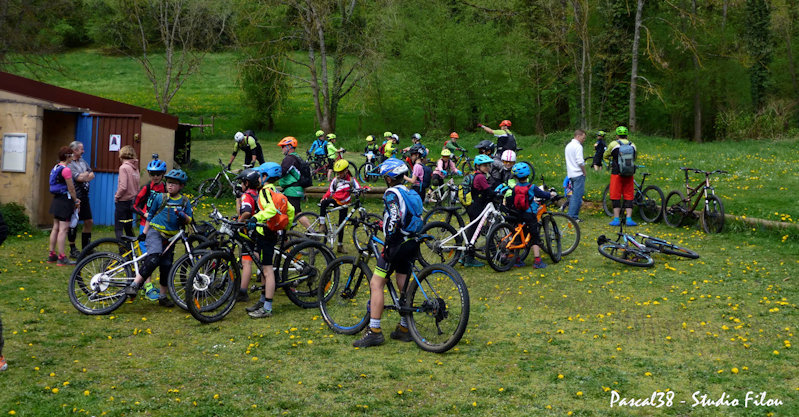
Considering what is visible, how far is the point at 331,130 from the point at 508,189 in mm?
24732

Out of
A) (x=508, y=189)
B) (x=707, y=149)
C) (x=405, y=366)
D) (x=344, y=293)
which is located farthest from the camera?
(x=707, y=149)

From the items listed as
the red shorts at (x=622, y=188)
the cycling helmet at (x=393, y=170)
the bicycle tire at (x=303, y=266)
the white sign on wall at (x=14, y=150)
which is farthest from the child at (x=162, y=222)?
the red shorts at (x=622, y=188)

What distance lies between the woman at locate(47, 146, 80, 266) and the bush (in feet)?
10.2

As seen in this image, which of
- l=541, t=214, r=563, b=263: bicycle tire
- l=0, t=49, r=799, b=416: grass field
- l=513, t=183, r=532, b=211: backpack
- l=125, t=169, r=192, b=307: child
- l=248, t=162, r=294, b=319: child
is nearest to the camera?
l=0, t=49, r=799, b=416: grass field

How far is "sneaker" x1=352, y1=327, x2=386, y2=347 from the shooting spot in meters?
7.42

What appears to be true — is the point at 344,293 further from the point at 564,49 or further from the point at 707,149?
the point at 564,49

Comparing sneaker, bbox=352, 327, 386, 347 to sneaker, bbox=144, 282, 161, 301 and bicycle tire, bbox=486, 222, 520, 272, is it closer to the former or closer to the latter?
sneaker, bbox=144, 282, 161, 301

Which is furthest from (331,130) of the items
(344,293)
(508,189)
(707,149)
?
(344,293)

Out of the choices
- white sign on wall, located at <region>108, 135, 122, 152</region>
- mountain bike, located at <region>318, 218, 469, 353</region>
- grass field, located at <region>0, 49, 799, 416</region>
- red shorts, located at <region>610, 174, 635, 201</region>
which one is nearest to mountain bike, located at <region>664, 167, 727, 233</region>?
red shorts, located at <region>610, 174, 635, 201</region>

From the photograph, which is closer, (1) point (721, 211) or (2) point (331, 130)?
(1) point (721, 211)

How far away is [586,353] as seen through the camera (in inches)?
279

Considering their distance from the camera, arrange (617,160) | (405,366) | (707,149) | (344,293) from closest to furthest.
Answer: (405,366)
(344,293)
(617,160)
(707,149)

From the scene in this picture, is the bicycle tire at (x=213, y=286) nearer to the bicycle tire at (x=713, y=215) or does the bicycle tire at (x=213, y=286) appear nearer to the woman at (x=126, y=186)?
the woman at (x=126, y=186)

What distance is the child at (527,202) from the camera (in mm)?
10805
